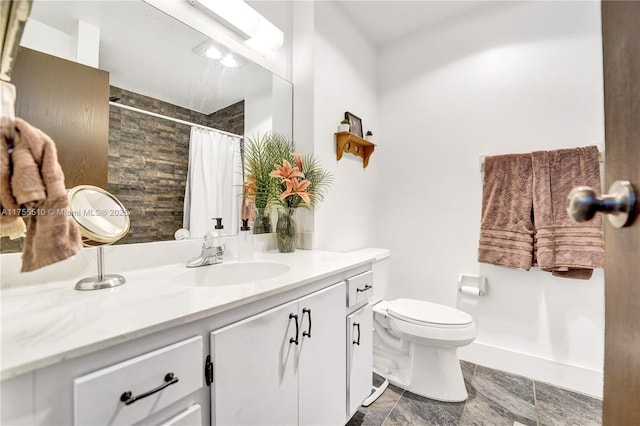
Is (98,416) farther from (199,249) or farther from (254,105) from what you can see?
(254,105)

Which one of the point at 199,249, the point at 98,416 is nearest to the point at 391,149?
the point at 199,249

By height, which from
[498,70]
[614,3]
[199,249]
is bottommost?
[199,249]

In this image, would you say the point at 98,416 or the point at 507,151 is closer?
the point at 98,416

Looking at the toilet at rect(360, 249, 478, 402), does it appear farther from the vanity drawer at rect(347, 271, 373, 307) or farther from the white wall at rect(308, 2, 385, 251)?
the white wall at rect(308, 2, 385, 251)

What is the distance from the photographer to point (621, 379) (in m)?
0.39

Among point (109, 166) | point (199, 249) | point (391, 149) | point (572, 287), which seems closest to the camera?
point (109, 166)

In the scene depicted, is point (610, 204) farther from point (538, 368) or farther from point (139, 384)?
point (538, 368)

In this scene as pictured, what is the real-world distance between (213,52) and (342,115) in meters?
0.92

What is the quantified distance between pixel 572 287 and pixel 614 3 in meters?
1.84

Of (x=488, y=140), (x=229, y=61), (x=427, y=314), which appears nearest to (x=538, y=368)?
(x=427, y=314)

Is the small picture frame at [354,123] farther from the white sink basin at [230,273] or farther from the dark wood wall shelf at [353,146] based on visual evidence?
the white sink basin at [230,273]

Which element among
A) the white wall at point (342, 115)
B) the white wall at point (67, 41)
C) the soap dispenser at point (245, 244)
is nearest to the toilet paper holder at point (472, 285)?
the white wall at point (342, 115)

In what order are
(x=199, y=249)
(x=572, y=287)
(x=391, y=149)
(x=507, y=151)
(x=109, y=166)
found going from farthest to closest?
1. (x=391, y=149)
2. (x=507, y=151)
3. (x=572, y=287)
4. (x=199, y=249)
5. (x=109, y=166)

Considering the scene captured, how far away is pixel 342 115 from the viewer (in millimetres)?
1947
